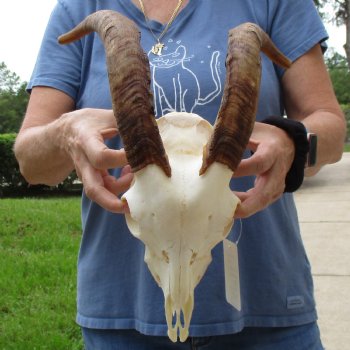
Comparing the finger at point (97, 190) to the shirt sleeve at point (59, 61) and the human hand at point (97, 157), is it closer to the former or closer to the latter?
the human hand at point (97, 157)

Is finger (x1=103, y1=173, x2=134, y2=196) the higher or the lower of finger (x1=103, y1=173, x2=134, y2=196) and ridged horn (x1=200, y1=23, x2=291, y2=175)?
the lower

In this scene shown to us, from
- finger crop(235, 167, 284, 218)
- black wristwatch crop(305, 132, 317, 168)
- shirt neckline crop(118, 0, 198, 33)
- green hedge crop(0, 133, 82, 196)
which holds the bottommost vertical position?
green hedge crop(0, 133, 82, 196)

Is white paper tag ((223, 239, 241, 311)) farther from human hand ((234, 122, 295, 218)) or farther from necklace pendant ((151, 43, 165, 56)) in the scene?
necklace pendant ((151, 43, 165, 56))

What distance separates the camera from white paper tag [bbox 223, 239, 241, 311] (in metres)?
2.01

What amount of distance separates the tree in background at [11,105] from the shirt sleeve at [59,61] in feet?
183

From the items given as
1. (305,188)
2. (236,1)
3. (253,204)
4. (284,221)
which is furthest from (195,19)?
(305,188)

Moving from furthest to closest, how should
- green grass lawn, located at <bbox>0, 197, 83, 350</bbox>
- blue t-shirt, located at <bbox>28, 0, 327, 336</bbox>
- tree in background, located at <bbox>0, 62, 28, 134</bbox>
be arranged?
tree in background, located at <bbox>0, 62, 28, 134</bbox> < green grass lawn, located at <bbox>0, 197, 83, 350</bbox> < blue t-shirt, located at <bbox>28, 0, 327, 336</bbox>

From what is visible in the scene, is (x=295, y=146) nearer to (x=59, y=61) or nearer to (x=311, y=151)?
(x=311, y=151)

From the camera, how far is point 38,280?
22.9 ft

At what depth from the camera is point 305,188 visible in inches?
668

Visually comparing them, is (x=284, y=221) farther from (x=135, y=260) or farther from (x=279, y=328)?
(x=135, y=260)

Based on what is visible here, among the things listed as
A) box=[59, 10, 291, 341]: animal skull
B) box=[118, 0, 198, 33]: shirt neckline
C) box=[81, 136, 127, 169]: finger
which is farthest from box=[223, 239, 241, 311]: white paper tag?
box=[118, 0, 198, 33]: shirt neckline

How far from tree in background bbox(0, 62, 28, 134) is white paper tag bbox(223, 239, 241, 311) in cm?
5641

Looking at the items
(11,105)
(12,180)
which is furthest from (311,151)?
(11,105)
